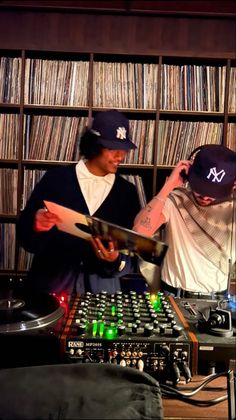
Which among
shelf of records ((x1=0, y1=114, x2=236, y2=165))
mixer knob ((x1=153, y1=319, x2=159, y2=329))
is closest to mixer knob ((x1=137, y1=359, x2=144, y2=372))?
mixer knob ((x1=153, y1=319, x2=159, y2=329))

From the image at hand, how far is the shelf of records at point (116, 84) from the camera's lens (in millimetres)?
2811

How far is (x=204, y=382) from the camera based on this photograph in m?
1.11

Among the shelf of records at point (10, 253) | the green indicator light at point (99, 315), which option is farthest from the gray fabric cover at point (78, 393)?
the shelf of records at point (10, 253)

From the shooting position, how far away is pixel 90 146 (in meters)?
2.18

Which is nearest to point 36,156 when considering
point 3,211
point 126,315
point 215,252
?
point 3,211

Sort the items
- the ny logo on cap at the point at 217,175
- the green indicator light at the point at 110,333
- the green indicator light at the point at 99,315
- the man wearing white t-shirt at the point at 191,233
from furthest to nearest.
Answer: the man wearing white t-shirt at the point at 191,233, the ny logo on cap at the point at 217,175, the green indicator light at the point at 99,315, the green indicator light at the point at 110,333

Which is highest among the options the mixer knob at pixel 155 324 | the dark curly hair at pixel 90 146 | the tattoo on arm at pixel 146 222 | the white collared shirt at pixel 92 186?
the dark curly hair at pixel 90 146

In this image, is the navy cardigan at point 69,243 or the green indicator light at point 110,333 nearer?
the green indicator light at point 110,333

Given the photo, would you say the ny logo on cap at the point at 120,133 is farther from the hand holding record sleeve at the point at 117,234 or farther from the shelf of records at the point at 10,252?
the shelf of records at the point at 10,252

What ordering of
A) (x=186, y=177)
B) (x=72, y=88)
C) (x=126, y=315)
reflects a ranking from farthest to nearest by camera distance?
(x=72, y=88), (x=186, y=177), (x=126, y=315)

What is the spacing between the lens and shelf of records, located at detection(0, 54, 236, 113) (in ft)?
9.22

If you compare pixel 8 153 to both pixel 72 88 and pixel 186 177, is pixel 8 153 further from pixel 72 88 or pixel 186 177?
pixel 186 177

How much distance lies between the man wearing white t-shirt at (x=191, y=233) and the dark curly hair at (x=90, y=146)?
347 mm

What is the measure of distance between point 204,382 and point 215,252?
3.07 feet
